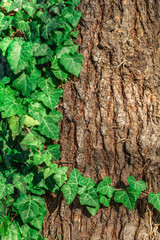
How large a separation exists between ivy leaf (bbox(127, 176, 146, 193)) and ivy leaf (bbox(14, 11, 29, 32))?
131 centimetres

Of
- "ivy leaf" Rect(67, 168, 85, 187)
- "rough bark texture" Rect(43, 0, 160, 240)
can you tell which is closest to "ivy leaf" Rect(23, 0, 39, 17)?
"rough bark texture" Rect(43, 0, 160, 240)

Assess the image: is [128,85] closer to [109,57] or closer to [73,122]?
[109,57]

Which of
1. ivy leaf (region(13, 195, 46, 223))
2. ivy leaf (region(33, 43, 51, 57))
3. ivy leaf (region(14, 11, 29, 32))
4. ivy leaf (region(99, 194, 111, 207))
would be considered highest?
ivy leaf (region(14, 11, 29, 32))

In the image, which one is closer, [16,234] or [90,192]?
[90,192]

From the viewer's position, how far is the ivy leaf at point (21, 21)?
1637 mm

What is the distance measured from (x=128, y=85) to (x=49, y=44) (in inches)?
25.0

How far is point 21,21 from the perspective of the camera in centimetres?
166

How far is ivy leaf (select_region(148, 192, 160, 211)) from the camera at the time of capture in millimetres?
1646

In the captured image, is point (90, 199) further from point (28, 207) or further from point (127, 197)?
point (28, 207)

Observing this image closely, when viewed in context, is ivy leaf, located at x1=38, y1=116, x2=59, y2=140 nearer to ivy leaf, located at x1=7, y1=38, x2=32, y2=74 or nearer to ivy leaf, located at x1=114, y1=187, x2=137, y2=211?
ivy leaf, located at x1=7, y1=38, x2=32, y2=74

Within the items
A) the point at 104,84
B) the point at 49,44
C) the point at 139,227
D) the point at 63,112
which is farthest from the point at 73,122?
the point at 139,227

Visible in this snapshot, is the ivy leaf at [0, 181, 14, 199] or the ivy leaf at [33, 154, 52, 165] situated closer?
the ivy leaf at [33, 154, 52, 165]

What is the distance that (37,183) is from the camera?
1.70 metres

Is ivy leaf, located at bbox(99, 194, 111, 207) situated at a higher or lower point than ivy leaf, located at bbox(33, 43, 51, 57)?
lower
